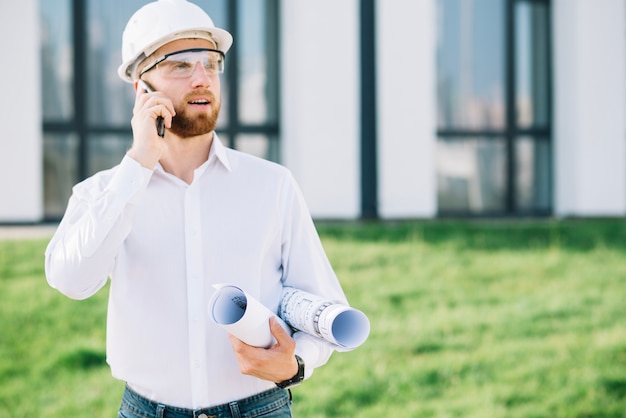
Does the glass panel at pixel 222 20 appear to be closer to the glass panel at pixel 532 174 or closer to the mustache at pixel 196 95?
the glass panel at pixel 532 174

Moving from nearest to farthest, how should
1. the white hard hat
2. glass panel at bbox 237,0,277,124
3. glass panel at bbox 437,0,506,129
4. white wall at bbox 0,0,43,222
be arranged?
the white hard hat → white wall at bbox 0,0,43,222 → glass panel at bbox 237,0,277,124 → glass panel at bbox 437,0,506,129

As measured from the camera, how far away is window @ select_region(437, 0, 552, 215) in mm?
10539

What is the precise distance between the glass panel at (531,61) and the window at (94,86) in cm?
320

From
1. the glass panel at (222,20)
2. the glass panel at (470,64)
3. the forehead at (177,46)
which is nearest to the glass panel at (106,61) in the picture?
the glass panel at (222,20)

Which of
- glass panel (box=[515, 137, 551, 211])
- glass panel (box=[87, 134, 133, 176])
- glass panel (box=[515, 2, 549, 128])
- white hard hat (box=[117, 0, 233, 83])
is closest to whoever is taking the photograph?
white hard hat (box=[117, 0, 233, 83])

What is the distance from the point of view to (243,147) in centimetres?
994

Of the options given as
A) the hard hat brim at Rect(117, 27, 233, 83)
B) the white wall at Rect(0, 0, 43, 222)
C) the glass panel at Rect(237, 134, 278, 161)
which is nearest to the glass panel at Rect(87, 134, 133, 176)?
the white wall at Rect(0, 0, 43, 222)

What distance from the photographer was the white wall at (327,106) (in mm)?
9516

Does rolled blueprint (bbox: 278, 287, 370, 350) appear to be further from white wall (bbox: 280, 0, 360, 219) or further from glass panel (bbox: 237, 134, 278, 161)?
glass panel (bbox: 237, 134, 278, 161)

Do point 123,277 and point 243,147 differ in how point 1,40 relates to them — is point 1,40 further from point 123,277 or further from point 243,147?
point 123,277

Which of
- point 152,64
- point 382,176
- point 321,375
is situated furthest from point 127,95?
point 152,64

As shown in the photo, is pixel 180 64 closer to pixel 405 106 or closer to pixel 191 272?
pixel 191 272

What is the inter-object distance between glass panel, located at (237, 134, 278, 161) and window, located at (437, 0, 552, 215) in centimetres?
207

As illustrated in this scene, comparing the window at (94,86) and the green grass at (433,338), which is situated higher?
the window at (94,86)
